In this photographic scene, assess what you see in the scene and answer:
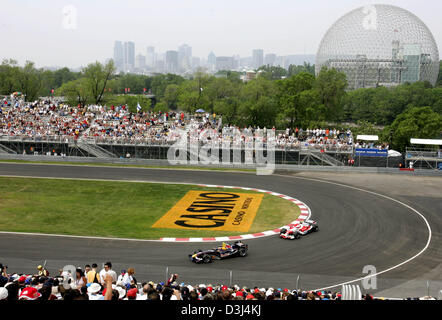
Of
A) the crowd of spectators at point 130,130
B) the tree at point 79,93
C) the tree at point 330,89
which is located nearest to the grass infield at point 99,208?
the crowd of spectators at point 130,130

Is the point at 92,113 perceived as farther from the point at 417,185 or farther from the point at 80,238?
the point at 417,185

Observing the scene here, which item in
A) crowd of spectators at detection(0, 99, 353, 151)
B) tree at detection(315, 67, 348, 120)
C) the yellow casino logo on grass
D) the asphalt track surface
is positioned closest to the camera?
the asphalt track surface

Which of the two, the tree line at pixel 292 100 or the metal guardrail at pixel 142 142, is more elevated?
the tree line at pixel 292 100

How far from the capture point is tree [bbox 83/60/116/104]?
72.3m

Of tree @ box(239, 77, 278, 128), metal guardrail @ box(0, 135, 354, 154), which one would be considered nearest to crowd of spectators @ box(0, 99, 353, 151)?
metal guardrail @ box(0, 135, 354, 154)

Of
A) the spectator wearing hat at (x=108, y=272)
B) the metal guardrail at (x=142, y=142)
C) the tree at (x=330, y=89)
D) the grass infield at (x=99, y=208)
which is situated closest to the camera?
the spectator wearing hat at (x=108, y=272)

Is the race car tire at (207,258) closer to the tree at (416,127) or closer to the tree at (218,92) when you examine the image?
the tree at (416,127)

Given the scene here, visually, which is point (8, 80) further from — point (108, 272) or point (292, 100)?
point (108, 272)

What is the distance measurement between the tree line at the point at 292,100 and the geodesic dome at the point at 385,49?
1734 cm

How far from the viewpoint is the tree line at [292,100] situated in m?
53.6

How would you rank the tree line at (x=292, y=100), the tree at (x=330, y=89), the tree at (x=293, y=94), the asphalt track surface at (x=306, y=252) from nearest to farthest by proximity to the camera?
1. the asphalt track surface at (x=306, y=252)
2. the tree line at (x=292, y=100)
3. the tree at (x=293, y=94)
4. the tree at (x=330, y=89)

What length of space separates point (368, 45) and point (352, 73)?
6.30m

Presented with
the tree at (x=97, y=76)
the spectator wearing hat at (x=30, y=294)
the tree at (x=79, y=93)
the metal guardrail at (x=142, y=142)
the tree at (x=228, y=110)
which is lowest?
the spectator wearing hat at (x=30, y=294)

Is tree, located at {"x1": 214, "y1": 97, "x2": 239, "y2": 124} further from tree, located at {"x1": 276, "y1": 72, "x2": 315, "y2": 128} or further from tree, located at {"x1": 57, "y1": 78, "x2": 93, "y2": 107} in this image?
tree, located at {"x1": 57, "y1": 78, "x2": 93, "y2": 107}
